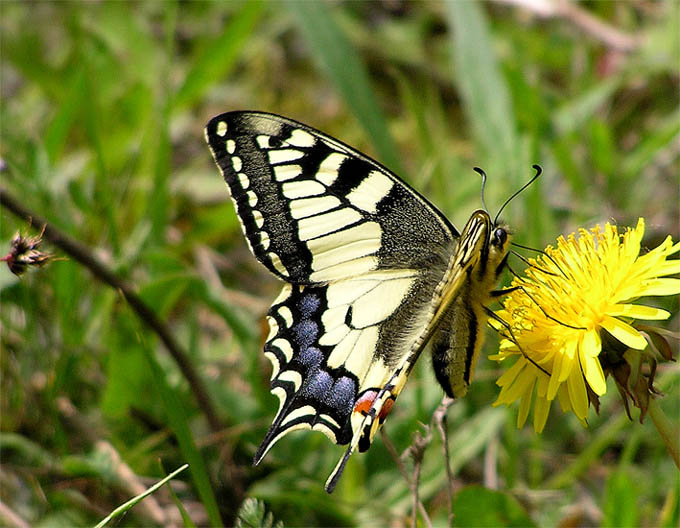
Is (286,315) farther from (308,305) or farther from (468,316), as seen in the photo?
(468,316)

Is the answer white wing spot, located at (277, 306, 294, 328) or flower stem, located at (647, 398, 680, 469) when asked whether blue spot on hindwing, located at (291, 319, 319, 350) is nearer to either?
white wing spot, located at (277, 306, 294, 328)

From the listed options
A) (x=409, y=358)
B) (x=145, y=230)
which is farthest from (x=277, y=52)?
(x=409, y=358)

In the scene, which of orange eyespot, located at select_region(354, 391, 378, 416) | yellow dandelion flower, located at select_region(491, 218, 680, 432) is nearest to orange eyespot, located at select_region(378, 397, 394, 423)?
orange eyespot, located at select_region(354, 391, 378, 416)

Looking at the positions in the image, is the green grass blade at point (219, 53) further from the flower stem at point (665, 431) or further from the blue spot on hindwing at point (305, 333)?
the flower stem at point (665, 431)

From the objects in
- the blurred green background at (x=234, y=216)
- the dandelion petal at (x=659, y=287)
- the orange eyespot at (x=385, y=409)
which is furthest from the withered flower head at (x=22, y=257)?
the dandelion petal at (x=659, y=287)

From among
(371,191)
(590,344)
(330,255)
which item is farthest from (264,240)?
(590,344)

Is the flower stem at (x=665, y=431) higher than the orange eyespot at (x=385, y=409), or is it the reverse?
the flower stem at (x=665, y=431)

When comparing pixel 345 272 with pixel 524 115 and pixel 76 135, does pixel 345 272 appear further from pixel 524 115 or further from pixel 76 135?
pixel 76 135
